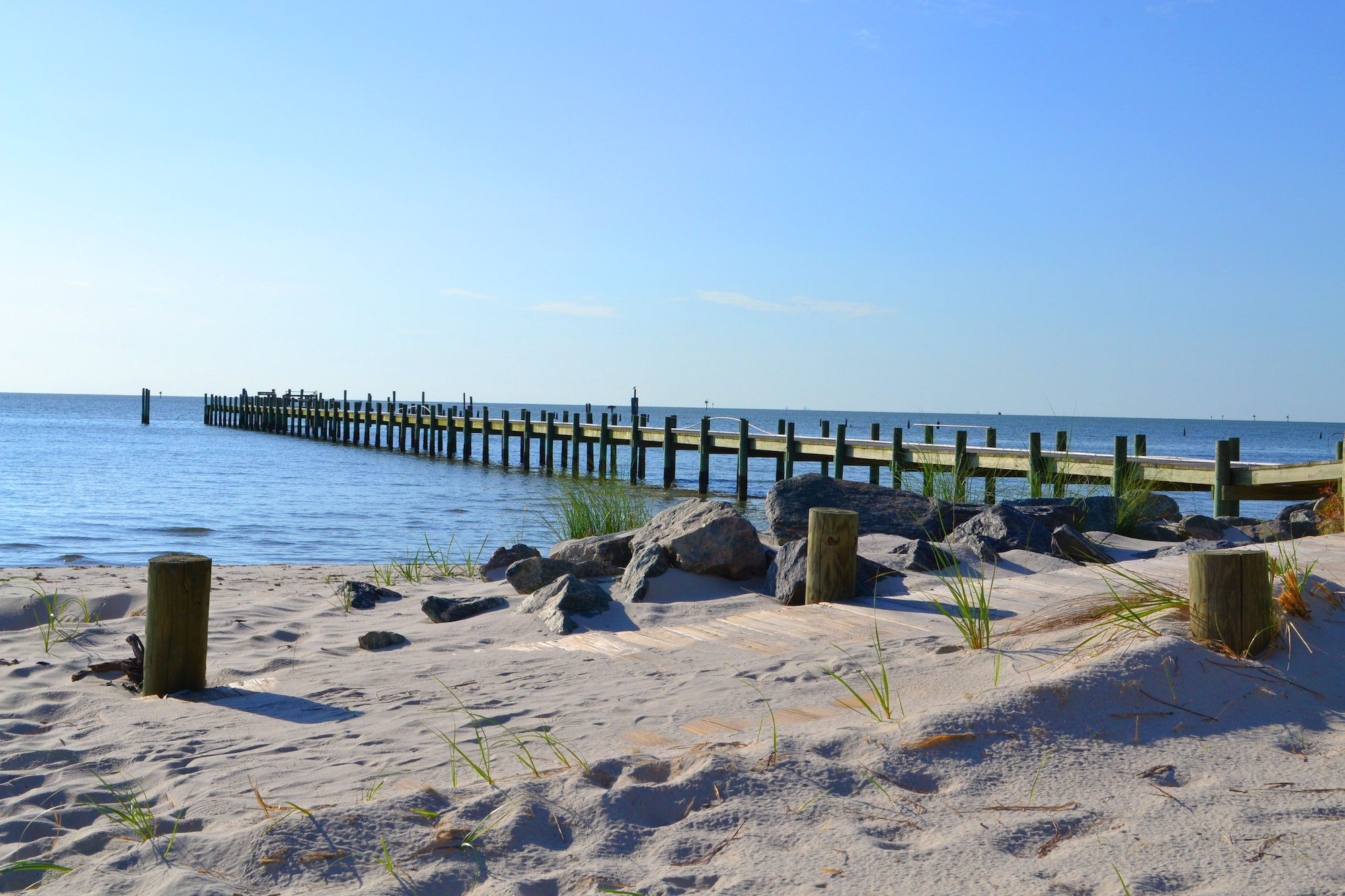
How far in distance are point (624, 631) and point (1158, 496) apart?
743 centimetres

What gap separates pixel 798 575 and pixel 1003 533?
1849 mm

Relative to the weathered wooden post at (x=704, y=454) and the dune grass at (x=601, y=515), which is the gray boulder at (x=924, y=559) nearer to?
the dune grass at (x=601, y=515)

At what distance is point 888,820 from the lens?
8.89ft

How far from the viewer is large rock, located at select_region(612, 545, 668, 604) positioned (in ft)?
20.8

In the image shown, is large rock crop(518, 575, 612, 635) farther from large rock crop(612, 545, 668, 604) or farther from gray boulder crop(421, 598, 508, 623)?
gray boulder crop(421, 598, 508, 623)

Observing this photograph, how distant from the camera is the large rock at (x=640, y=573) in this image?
6.34 metres

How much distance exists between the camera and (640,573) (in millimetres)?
6500

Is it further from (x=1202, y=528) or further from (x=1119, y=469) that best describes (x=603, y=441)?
(x=1202, y=528)

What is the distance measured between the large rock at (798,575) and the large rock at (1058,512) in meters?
2.33

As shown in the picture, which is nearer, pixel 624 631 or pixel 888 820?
pixel 888 820

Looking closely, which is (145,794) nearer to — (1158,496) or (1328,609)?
(1328,609)

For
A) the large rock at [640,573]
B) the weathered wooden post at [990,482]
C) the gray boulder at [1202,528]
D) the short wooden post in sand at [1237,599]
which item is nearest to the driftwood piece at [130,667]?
the large rock at [640,573]

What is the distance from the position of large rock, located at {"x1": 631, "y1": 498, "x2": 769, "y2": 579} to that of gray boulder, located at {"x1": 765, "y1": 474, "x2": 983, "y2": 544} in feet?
2.41

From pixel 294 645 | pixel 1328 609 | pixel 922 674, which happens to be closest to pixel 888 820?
pixel 922 674
